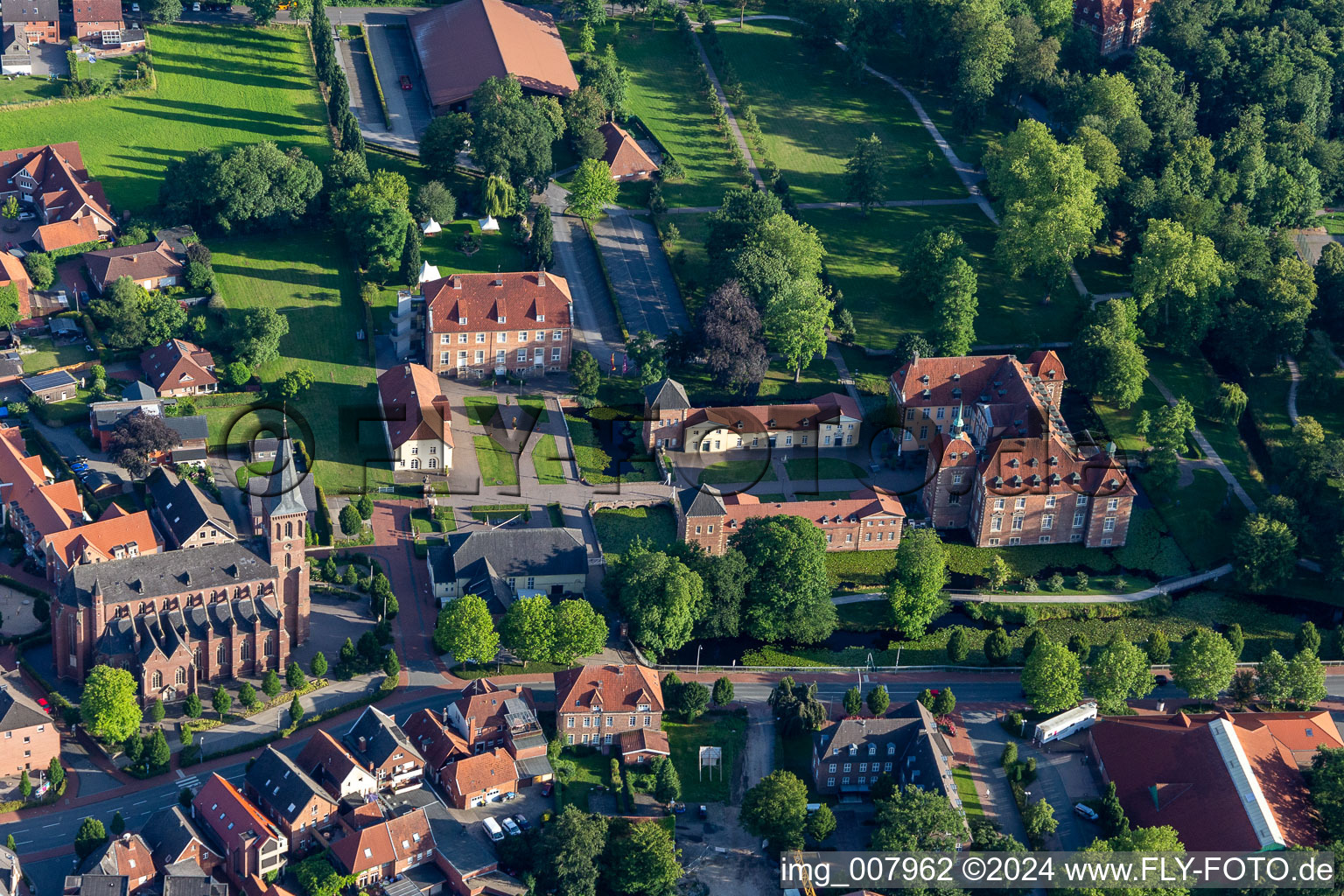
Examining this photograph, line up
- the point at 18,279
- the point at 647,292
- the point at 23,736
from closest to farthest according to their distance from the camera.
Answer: the point at 23,736
the point at 18,279
the point at 647,292

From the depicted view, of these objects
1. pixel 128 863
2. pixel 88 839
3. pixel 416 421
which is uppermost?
pixel 416 421

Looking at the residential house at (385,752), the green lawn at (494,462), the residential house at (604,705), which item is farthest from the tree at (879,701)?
the green lawn at (494,462)

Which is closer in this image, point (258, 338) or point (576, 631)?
point (576, 631)

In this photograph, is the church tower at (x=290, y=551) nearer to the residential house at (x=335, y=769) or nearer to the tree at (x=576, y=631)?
the residential house at (x=335, y=769)

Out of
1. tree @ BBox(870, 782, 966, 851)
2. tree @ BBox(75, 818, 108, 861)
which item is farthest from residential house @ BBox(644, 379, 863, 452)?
tree @ BBox(75, 818, 108, 861)

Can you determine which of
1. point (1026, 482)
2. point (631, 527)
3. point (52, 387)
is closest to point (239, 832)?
point (631, 527)

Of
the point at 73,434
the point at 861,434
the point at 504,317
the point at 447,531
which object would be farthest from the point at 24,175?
the point at 861,434

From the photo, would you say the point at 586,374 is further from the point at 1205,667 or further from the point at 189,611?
the point at 1205,667

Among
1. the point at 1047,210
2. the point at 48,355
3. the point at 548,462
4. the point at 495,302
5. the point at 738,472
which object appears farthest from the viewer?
the point at 1047,210
